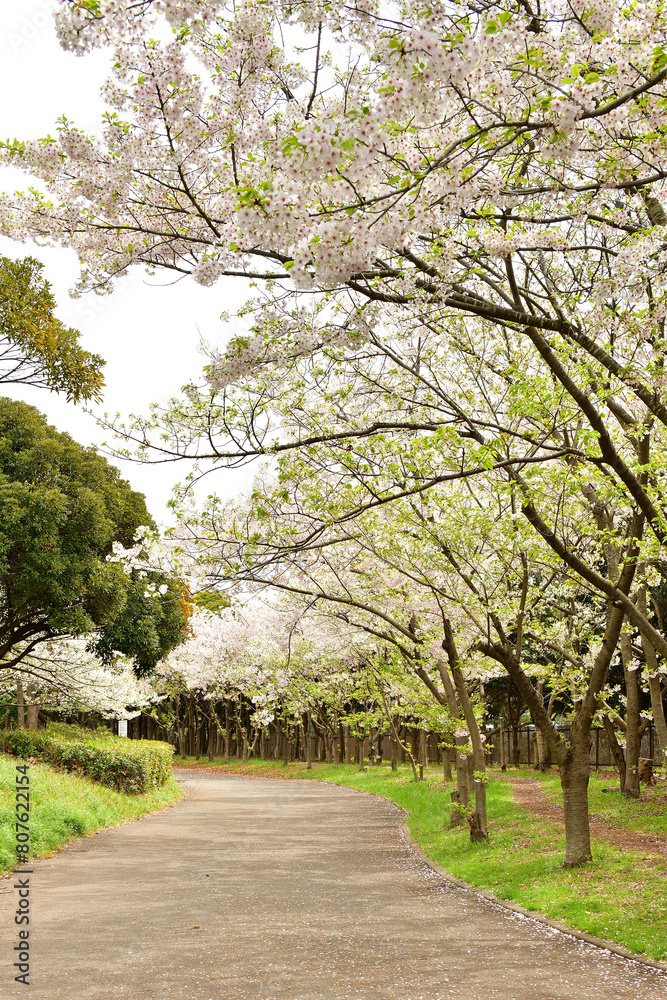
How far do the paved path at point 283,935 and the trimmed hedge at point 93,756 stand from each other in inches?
175

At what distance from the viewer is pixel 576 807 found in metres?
9.52

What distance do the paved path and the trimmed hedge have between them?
4452mm

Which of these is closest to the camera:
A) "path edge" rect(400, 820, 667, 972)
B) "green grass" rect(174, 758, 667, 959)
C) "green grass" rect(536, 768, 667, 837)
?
"path edge" rect(400, 820, 667, 972)

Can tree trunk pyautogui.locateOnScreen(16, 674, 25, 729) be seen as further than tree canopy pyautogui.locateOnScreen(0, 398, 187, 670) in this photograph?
Yes

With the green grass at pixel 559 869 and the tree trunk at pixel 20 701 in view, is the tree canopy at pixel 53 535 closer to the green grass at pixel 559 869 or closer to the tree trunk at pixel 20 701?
the tree trunk at pixel 20 701

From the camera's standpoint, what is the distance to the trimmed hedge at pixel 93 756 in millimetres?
16828

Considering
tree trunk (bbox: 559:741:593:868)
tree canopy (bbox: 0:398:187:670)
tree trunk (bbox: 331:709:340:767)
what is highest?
tree canopy (bbox: 0:398:187:670)

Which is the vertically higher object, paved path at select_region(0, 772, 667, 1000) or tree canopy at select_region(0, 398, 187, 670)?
tree canopy at select_region(0, 398, 187, 670)

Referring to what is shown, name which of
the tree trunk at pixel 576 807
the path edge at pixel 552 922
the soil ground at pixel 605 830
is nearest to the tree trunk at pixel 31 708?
the soil ground at pixel 605 830

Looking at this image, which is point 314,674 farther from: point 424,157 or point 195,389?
point 424,157

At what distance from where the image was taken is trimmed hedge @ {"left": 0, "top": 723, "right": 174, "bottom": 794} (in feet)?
55.2

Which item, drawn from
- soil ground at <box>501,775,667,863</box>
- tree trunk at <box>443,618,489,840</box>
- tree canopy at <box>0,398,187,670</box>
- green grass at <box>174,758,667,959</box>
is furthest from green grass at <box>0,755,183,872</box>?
soil ground at <box>501,775,667,863</box>

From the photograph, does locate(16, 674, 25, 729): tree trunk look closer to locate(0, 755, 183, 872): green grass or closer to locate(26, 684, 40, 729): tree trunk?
locate(26, 684, 40, 729): tree trunk

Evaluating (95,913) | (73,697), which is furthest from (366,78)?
(73,697)
